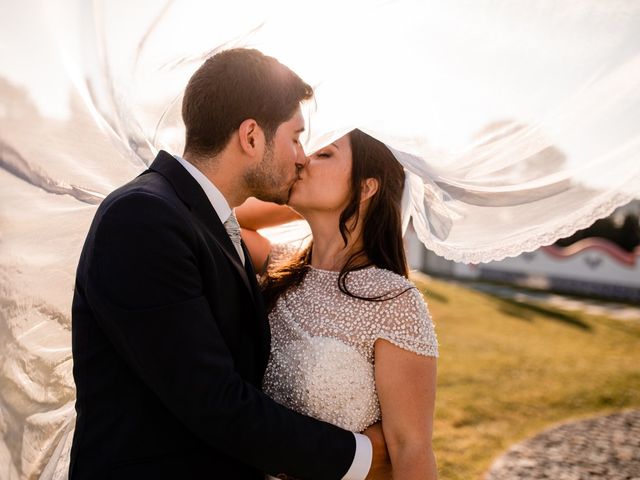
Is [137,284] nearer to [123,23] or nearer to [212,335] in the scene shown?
[212,335]

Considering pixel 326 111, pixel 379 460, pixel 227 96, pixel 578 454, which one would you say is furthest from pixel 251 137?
pixel 578 454

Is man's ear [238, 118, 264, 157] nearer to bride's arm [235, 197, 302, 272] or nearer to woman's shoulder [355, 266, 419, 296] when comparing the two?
woman's shoulder [355, 266, 419, 296]

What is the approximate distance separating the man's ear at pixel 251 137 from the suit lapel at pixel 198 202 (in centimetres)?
26

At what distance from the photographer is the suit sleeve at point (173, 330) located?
184 centimetres

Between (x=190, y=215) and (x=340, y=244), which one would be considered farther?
(x=340, y=244)

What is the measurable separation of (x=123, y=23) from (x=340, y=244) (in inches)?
53.1

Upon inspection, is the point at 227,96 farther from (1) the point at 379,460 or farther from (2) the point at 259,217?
(1) the point at 379,460

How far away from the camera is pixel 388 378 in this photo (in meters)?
2.54

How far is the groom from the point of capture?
6.10 ft

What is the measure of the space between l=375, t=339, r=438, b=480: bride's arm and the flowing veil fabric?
2.23 ft

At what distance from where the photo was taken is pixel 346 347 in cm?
266

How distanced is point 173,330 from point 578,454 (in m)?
6.26

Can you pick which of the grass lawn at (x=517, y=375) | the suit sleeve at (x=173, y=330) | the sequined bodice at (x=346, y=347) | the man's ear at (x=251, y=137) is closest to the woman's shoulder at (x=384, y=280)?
the sequined bodice at (x=346, y=347)

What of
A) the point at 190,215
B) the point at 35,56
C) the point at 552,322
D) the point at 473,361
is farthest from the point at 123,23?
the point at 552,322
